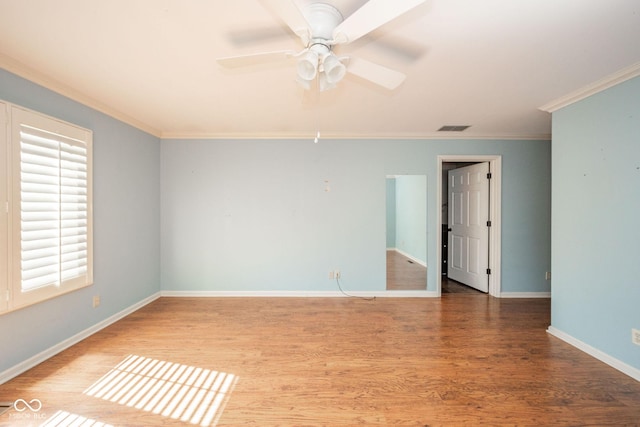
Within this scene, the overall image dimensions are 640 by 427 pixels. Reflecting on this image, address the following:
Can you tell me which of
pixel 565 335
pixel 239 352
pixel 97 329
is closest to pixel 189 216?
pixel 97 329

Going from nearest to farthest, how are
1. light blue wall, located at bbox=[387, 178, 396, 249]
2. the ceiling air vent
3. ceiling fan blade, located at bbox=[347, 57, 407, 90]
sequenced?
1. ceiling fan blade, located at bbox=[347, 57, 407, 90]
2. the ceiling air vent
3. light blue wall, located at bbox=[387, 178, 396, 249]

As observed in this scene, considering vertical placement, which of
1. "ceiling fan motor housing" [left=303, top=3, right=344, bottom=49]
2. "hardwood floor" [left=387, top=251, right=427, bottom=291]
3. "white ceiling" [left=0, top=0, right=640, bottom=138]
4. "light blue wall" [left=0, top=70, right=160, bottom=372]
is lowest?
"hardwood floor" [left=387, top=251, right=427, bottom=291]

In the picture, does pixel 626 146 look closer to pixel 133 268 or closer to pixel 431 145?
pixel 431 145

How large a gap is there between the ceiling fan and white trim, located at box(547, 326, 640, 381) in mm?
2768

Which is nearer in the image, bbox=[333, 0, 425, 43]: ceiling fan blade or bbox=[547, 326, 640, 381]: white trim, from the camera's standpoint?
bbox=[333, 0, 425, 43]: ceiling fan blade

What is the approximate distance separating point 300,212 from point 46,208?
→ 260 cm

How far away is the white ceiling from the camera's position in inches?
59.6

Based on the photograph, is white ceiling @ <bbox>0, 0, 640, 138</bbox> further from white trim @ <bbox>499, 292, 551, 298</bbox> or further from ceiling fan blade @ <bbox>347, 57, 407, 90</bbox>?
white trim @ <bbox>499, 292, 551, 298</bbox>

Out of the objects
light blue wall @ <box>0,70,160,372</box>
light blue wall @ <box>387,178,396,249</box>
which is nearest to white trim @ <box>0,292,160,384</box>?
light blue wall @ <box>0,70,160,372</box>

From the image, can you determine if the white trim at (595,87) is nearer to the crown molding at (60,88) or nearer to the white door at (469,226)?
the white door at (469,226)

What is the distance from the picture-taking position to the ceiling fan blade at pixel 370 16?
44.5 inches

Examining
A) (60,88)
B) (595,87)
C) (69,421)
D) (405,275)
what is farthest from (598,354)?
(60,88)

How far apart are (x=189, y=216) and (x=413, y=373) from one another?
3.39m

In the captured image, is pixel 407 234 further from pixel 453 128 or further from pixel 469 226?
pixel 453 128
